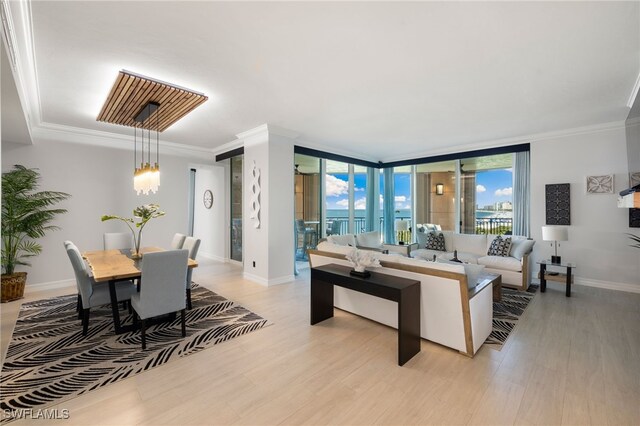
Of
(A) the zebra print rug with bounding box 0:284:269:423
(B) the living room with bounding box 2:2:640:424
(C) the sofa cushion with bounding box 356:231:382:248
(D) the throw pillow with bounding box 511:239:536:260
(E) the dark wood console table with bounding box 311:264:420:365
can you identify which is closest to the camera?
(B) the living room with bounding box 2:2:640:424

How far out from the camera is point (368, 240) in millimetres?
6383

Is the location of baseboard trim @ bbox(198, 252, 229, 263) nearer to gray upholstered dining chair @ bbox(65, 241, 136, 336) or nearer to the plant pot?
the plant pot

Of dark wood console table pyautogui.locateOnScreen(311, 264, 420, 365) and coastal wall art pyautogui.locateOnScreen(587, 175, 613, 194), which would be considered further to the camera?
coastal wall art pyautogui.locateOnScreen(587, 175, 613, 194)

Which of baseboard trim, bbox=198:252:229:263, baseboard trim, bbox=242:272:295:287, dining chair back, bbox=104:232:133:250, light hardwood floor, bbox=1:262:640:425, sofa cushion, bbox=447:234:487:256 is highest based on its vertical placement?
dining chair back, bbox=104:232:133:250

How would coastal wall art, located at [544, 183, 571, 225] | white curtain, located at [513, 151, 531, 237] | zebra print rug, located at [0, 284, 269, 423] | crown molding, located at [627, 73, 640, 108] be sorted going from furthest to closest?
white curtain, located at [513, 151, 531, 237] < coastal wall art, located at [544, 183, 571, 225] < crown molding, located at [627, 73, 640, 108] < zebra print rug, located at [0, 284, 269, 423]

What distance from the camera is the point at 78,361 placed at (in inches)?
100

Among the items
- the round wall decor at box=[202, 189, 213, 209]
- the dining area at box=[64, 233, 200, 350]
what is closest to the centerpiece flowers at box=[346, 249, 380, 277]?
the dining area at box=[64, 233, 200, 350]

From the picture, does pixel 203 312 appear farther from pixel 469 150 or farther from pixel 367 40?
pixel 469 150

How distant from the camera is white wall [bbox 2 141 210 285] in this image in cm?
464

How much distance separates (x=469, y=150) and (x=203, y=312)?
A: 19.5 feet

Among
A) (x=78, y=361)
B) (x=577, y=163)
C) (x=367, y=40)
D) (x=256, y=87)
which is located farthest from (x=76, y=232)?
(x=577, y=163)

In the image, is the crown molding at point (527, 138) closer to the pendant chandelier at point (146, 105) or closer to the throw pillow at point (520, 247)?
the throw pillow at point (520, 247)

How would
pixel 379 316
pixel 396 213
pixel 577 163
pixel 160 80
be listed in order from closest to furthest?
pixel 160 80
pixel 379 316
pixel 577 163
pixel 396 213

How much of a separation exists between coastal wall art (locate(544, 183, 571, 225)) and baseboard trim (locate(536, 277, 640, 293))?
1000mm
